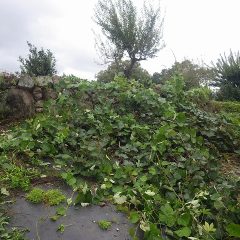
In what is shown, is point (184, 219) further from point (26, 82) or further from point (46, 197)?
point (26, 82)

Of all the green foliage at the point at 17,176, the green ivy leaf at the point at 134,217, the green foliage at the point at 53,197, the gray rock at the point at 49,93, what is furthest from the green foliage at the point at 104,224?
the gray rock at the point at 49,93

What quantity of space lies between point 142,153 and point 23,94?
2.79 meters

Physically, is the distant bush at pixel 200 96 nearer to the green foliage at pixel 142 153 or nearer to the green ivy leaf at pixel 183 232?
the green foliage at pixel 142 153

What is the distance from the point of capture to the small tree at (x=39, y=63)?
495 inches

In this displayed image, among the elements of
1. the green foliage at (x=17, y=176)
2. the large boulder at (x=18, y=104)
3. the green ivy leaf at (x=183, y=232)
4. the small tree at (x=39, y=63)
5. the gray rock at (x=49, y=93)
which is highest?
the small tree at (x=39, y=63)

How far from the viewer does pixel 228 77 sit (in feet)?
47.0

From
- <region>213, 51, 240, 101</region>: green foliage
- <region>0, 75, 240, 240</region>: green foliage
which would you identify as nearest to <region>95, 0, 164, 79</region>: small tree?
<region>213, 51, 240, 101</region>: green foliage

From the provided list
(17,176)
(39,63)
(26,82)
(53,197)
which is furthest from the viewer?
Result: (39,63)

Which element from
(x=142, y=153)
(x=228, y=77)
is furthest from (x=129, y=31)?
(x=142, y=153)

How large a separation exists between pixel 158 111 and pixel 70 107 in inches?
55.6

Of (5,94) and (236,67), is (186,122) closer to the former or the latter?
(5,94)

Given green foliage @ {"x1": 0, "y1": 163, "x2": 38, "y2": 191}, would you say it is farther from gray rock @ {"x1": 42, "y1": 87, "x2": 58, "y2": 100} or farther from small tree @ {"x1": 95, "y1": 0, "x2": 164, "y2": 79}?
small tree @ {"x1": 95, "y1": 0, "x2": 164, "y2": 79}

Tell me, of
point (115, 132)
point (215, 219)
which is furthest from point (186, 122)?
point (215, 219)

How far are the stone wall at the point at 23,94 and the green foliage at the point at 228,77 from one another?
8.63m
